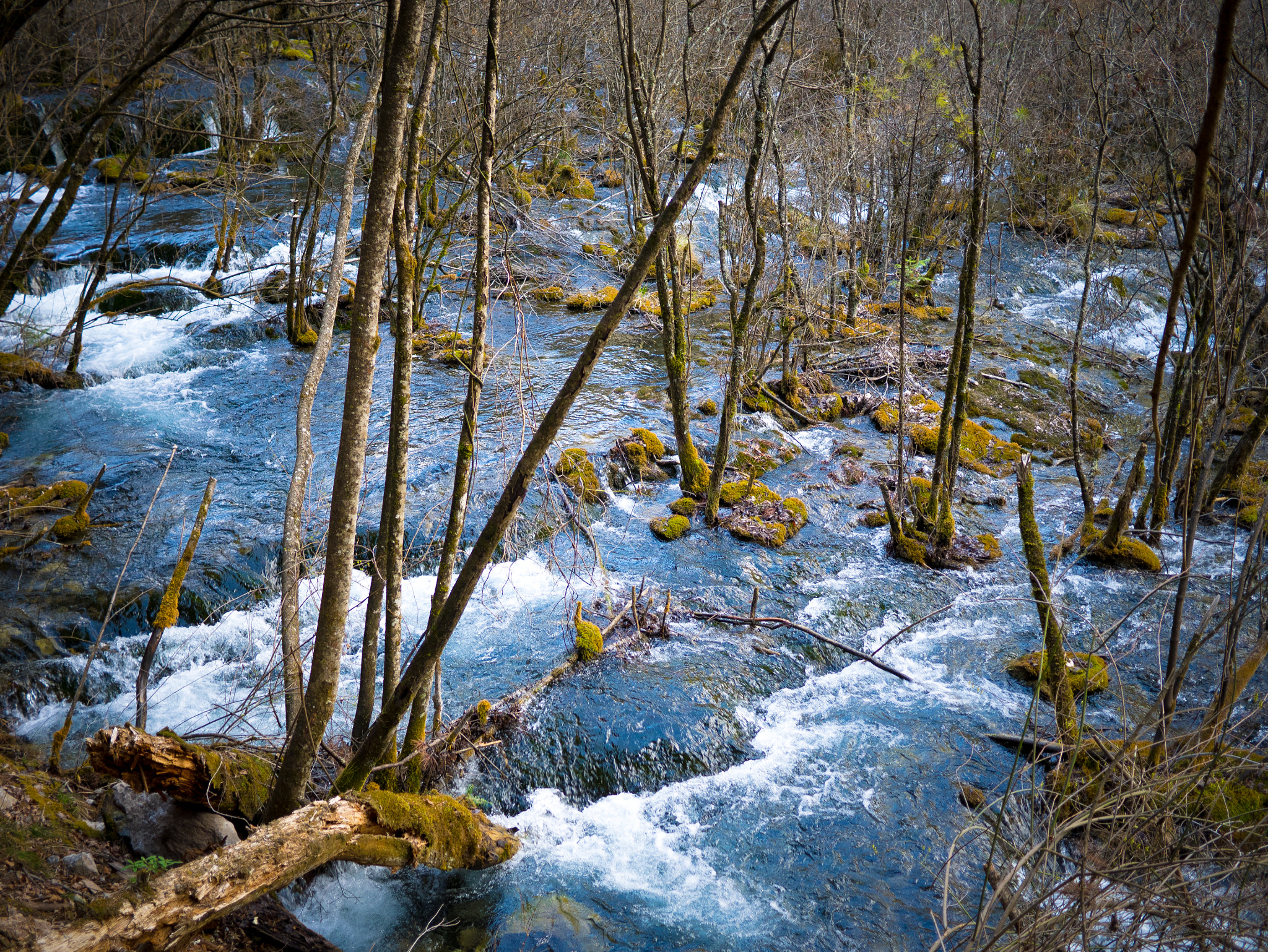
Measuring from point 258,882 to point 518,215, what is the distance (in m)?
3.81

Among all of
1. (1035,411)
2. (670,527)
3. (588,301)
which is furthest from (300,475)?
(1035,411)

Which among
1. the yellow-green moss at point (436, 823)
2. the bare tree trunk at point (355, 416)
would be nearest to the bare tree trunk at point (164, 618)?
the bare tree trunk at point (355, 416)

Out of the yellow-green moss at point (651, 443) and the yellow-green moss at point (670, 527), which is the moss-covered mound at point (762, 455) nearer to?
the yellow-green moss at point (651, 443)

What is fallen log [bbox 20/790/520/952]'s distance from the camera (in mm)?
2523

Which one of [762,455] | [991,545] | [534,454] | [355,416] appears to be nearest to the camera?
[534,454]

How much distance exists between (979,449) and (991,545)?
11.2 feet

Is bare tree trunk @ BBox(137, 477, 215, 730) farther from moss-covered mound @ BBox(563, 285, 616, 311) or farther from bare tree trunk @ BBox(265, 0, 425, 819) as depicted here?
moss-covered mound @ BBox(563, 285, 616, 311)

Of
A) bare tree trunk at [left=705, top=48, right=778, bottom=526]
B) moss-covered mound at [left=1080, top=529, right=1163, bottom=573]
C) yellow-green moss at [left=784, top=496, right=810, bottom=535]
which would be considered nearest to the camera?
bare tree trunk at [left=705, top=48, right=778, bottom=526]

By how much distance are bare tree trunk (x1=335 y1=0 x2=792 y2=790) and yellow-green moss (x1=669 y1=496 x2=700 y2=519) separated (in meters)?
6.19

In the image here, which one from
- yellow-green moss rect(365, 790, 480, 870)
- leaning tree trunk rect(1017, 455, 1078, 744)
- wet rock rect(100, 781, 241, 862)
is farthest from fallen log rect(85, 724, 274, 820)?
leaning tree trunk rect(1017, 455, 1078, 744)

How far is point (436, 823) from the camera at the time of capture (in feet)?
13.7

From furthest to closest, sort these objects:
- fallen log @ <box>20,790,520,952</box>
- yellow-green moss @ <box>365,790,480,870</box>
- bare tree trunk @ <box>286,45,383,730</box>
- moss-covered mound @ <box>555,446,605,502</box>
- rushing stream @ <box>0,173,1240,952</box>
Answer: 1. moss-covered mound @ <box>555,446,605,502</box>
2. rushing stream @ <box>0,173,1240,952</box>
3. bare tree trunk @ <box>286,45,383,730</box>
4. yellow-green moss @ <box>365,790,480,870</box>
5. fallen log @ <box>20,790,520,952</box>

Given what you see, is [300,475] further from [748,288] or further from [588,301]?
[588,301]

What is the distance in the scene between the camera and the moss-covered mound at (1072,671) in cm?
659
